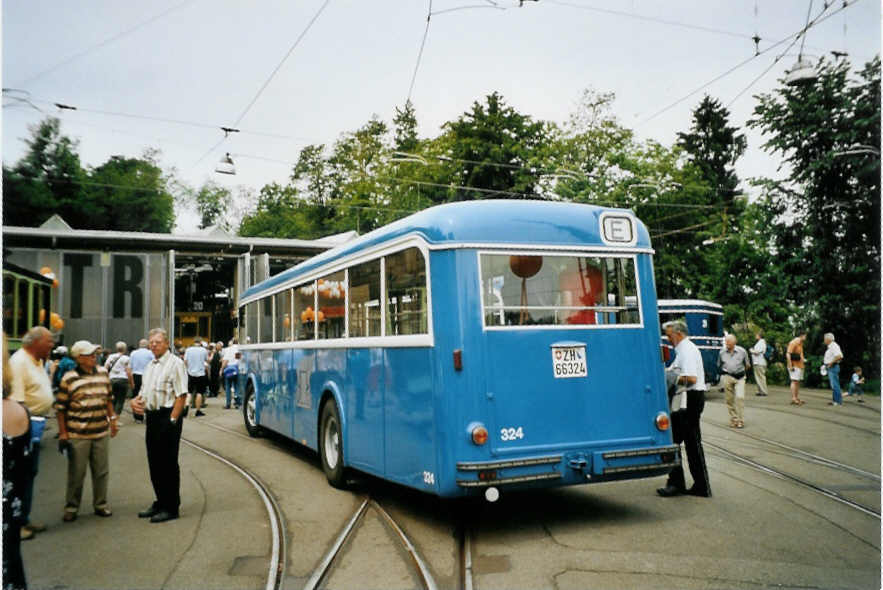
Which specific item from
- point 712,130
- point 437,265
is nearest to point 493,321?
point 437,265

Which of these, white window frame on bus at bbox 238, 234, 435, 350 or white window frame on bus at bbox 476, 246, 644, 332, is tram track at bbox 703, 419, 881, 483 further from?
white window frame on bus at bbox 238, 234, 435, 350

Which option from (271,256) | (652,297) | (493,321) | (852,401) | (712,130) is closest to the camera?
(493,321)

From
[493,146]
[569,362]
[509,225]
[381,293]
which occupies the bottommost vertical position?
[569,362]

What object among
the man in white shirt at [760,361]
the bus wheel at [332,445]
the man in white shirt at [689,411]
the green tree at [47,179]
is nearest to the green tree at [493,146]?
the man in white shirt at [760,361]

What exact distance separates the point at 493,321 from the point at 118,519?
14.3 feet

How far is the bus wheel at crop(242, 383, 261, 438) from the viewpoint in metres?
14.2

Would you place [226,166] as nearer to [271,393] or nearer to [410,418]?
[271,393]

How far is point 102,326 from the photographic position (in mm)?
29641

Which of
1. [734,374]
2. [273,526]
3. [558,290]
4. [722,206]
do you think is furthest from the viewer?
[722,206]

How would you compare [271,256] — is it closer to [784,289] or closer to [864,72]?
[784,289]

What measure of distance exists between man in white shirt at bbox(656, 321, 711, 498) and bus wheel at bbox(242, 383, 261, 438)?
831 centimetres

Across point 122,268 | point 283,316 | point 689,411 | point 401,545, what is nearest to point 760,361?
point 689,411

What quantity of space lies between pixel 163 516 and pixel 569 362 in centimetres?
428

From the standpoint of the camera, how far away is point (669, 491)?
27.0 ft
